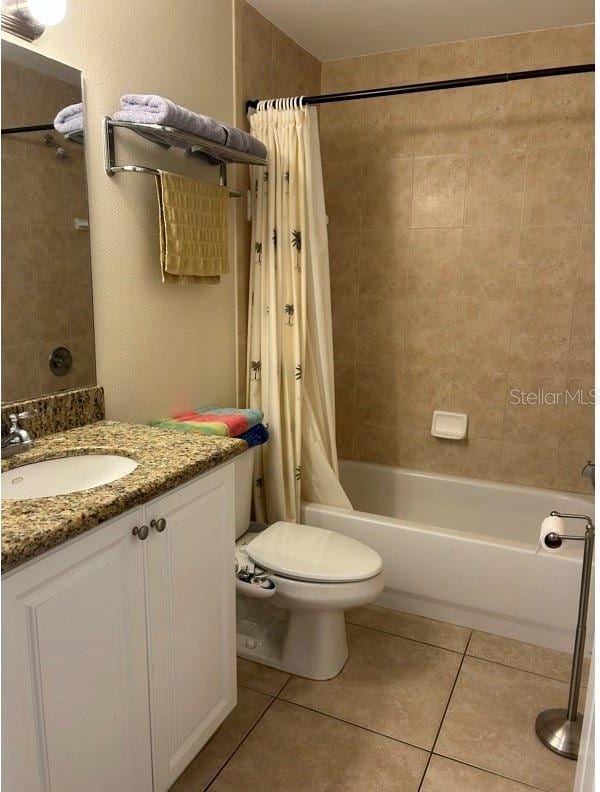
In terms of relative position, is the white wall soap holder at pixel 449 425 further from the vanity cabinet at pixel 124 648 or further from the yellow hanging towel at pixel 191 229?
the vanity cabinet at pixel 124 648

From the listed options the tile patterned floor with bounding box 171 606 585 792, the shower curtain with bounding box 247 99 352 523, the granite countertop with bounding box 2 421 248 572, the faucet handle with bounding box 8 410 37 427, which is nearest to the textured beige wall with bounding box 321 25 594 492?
the shower curtain with bounding box 247 99 352 523

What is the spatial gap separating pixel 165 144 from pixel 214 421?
945mm

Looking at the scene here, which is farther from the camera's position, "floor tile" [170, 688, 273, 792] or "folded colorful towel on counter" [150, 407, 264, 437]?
"folded colorful towel on counter" [150, 407, 264, 437]

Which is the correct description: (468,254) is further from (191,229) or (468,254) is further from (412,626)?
(412,626)

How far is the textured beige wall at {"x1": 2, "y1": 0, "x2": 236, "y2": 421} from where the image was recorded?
176 centimetres

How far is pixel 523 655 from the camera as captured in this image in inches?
89.4

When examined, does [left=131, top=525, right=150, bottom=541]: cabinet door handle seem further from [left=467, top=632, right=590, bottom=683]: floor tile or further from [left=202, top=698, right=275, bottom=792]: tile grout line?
[left=467, top=632, right=590, bottom=683]: floor tile

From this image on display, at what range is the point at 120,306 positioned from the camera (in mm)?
1919

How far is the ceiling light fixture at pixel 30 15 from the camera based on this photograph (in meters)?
1.44

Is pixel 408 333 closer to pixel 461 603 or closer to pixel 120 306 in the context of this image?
pixel 461 603

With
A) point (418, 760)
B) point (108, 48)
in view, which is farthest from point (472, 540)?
point (108, 48)

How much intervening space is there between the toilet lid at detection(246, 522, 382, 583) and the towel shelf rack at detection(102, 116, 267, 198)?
1.30m

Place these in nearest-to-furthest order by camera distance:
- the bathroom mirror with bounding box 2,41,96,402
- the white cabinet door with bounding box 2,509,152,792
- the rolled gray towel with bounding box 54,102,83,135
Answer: the white cabinet door with bounding box 2,509,152,792 → the bathroom mirror with bounding box 2,41,96,402 → the rolled gray towel with bounding box 54,102,83,135

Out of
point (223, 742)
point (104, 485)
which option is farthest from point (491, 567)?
point (104, 485)
